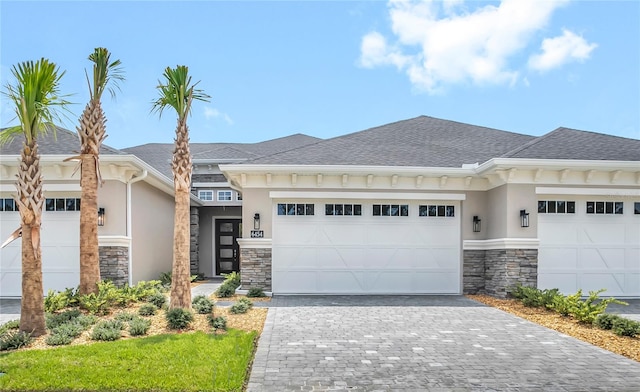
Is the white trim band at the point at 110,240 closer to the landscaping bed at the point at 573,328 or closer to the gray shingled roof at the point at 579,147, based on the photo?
the landscaping bed at the point at 573,328

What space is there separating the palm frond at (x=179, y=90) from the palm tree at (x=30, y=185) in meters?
1.90

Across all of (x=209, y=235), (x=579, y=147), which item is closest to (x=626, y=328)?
(x=579, y=147)

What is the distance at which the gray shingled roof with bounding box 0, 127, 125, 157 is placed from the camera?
10609 millimetres

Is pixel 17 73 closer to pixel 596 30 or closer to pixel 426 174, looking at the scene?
pixel 426 174

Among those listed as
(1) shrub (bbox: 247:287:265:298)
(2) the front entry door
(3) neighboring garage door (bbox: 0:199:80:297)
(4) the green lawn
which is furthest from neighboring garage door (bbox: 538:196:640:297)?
(3) neighboring garage door (bbox: 0:199:80:297)

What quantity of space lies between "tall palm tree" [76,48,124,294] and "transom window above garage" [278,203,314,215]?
14.7 ft

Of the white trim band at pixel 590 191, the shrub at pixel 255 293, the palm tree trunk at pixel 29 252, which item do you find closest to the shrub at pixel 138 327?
the palm tree trunk at pixel 29 252

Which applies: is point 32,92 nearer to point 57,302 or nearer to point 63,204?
point 57,302

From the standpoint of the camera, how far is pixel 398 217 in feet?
38.2

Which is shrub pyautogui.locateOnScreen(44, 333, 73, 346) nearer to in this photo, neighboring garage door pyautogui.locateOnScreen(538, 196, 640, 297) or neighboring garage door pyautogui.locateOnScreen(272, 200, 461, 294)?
neighboring garage door pyautogui.locateOnScreen(272, 200, 461, 294)

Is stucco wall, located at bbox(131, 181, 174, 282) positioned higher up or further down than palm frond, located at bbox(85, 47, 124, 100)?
further down

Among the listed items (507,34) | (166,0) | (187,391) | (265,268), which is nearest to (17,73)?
(166,0)

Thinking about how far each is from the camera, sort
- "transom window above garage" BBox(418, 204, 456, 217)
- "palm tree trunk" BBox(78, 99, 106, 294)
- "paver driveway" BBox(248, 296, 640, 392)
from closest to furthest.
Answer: "paver driveway" BBox(248, 296, 640, 392)
"palm tree trunk" BBox(78, 99, 106, 294)
"transom window above garage" BBox(418, 204, 456, 217)

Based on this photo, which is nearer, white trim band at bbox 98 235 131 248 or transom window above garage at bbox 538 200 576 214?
white trim band at bbox 98 235 131 248
